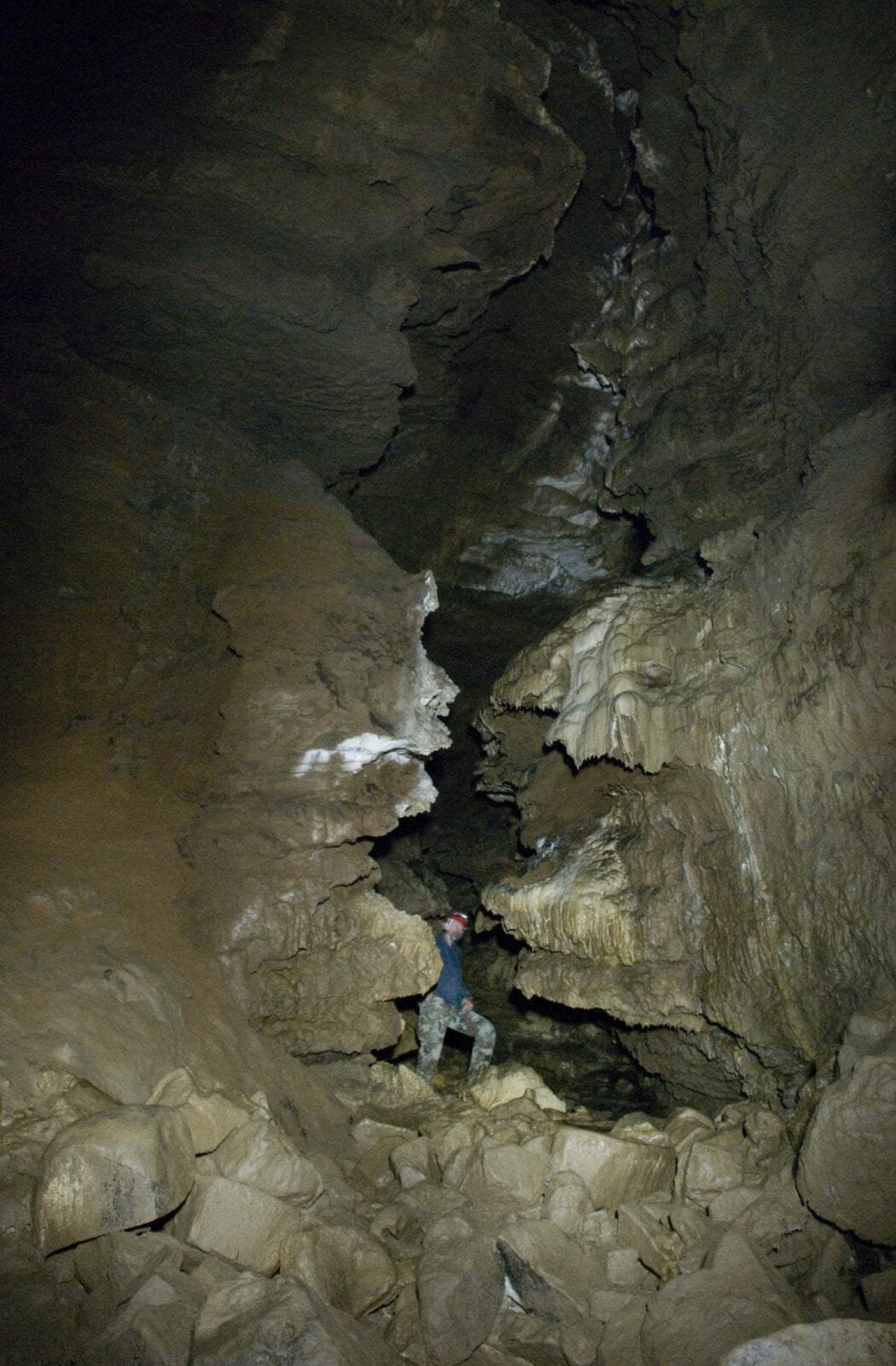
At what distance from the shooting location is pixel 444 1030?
6.45 metres

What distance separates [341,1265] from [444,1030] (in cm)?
362

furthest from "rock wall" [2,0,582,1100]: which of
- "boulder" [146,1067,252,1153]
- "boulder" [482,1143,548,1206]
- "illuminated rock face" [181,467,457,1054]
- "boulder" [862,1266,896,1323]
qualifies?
"boulder" [862,1266,896,1323]

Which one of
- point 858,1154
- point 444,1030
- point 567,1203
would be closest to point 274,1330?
point 567,1203

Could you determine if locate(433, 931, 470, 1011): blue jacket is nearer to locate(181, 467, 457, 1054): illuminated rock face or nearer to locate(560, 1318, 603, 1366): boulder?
locate(181, 467, 457, 1054): illuminated rock face

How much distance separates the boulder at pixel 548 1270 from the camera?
10.1 feet

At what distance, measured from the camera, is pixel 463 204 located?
6.39 meters

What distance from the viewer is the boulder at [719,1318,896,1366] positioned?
2.18m

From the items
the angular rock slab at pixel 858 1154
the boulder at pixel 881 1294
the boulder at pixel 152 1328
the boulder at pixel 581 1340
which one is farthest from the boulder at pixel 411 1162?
the boulder at pixel 881 1294

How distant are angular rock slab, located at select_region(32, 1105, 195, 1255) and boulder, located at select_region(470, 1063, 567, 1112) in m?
3.13

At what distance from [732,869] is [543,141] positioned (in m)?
5.95

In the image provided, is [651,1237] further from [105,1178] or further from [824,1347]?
[105,1178]

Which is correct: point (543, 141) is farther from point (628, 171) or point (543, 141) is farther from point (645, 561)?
point (645, 561)

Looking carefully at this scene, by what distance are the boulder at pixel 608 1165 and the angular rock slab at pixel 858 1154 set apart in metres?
0.87

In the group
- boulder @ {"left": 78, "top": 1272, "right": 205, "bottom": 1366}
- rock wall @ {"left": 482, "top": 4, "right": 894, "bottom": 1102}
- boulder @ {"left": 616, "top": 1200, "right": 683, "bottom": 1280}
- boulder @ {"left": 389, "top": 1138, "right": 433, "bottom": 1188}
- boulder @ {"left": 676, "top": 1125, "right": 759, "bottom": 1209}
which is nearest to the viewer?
boulder @ {"left": 78, "top": 1272, "right": 205, "bottom": 1366}
